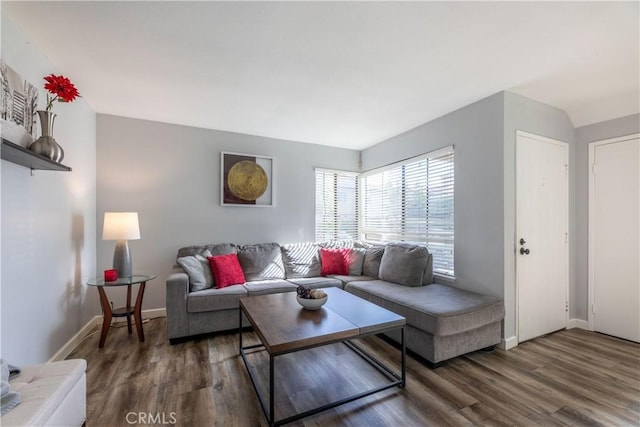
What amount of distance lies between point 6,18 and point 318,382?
3.19 metres

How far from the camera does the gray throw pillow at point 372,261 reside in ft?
12.5

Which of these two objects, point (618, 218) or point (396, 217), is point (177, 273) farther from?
point (618, 218)

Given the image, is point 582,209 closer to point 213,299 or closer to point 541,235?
point 541,235

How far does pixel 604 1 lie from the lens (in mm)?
1606

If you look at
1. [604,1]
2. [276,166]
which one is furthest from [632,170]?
[276,166]

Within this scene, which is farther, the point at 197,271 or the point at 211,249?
the point at 211,249

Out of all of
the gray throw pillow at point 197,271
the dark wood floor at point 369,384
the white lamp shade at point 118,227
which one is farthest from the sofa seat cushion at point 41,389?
the white lamp shade at point 118,227

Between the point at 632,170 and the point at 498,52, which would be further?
the point at 632,170

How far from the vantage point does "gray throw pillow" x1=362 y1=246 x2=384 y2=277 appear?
3807mm

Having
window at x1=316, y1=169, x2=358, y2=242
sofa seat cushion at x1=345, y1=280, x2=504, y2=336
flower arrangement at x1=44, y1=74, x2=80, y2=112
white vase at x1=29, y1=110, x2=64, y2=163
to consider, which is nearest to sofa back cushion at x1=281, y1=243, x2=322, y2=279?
window at x1=316, y1=169, x2=358, y2=242

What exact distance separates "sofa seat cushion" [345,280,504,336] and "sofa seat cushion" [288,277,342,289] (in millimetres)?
533

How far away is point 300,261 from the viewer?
390cm

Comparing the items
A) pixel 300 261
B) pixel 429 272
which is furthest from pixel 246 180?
pixel 429 272

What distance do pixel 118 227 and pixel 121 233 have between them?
0.23ft
